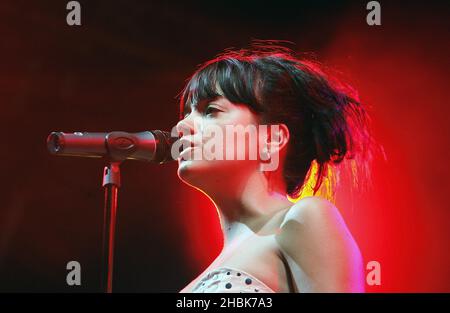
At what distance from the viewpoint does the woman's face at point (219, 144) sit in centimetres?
184

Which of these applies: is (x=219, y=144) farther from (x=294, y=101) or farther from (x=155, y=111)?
(x=155, y=111)

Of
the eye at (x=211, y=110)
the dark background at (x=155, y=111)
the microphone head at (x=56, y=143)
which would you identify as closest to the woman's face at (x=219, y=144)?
the eye at (x=211, y=110)

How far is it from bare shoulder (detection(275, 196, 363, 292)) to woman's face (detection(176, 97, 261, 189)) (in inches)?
10.5

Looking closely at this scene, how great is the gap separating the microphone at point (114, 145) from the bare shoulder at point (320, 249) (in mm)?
404

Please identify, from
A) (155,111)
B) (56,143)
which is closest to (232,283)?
(56,143)

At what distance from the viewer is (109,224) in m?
1.67

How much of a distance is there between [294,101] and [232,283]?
0.60m

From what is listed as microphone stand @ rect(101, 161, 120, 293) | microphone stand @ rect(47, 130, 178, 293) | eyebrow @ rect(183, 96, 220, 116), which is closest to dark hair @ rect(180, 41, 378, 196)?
eyebrow @ rect(183, 96, 220, 116)

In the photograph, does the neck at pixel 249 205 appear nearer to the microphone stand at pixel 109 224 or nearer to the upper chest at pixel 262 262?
the upper chest at pixel 262 262

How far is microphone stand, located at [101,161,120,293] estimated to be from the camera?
5.44ft

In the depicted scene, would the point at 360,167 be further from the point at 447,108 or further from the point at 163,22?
the point at 163,22

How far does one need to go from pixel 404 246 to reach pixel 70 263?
1.23 metres
